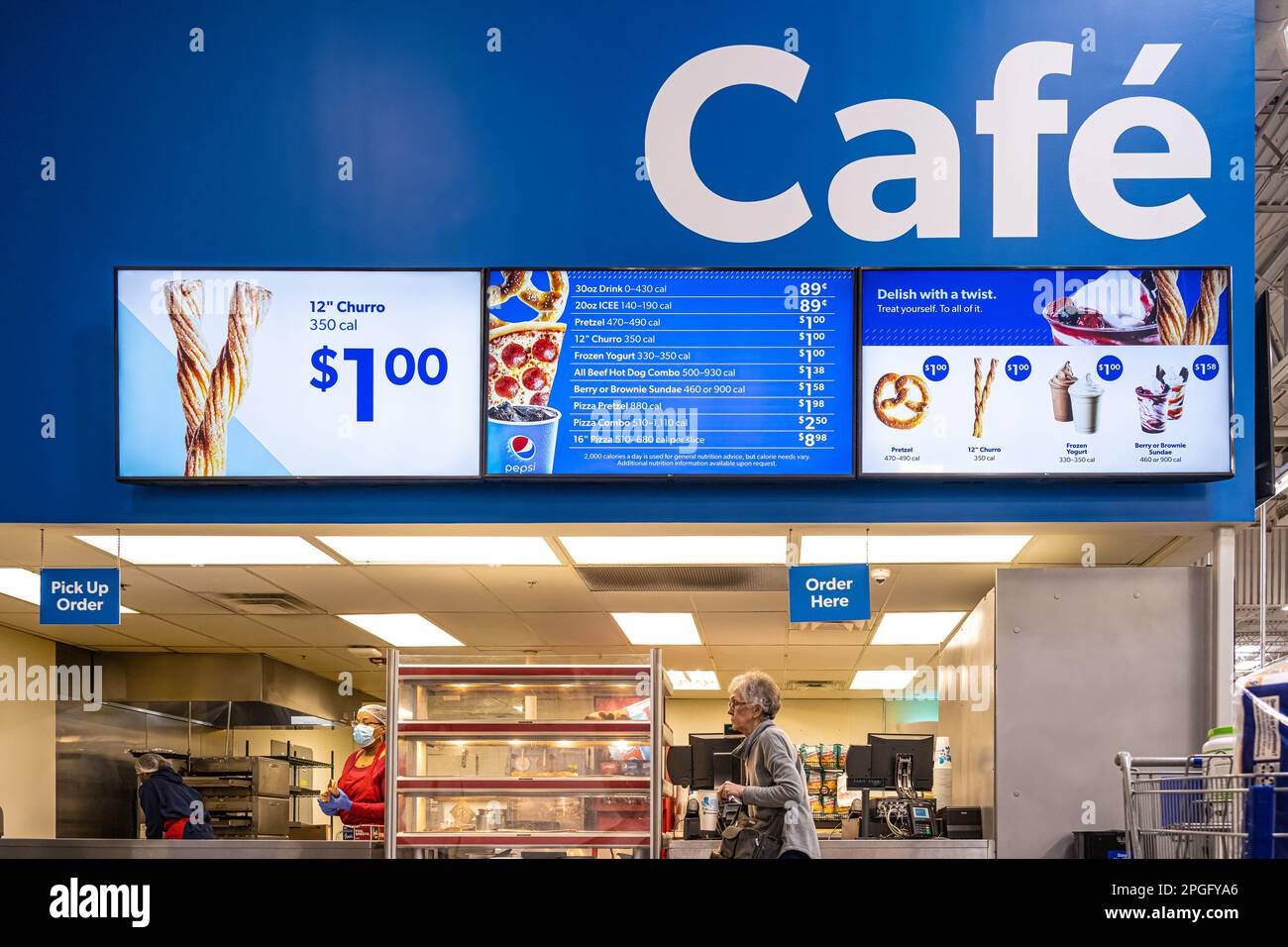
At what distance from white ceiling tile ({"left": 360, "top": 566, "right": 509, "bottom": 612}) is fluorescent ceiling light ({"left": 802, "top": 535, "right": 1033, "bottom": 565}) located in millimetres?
1969

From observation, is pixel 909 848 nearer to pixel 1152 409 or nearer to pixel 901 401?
pixel 901 401

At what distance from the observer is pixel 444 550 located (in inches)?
245

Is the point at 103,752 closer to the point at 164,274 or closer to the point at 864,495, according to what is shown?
the point at 164,274

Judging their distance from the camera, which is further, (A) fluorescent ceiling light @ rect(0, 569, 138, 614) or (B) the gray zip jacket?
(A) fluorescent ceiling light @ rect(0, 569, 138, 614)

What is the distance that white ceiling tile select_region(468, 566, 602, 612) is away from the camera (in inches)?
269

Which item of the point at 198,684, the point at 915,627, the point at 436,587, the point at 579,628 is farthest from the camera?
the point at 198,684

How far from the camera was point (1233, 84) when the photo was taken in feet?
18.5

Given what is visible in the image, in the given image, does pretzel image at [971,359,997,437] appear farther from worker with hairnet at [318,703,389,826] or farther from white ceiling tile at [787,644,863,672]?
white ceiling tile at [787,644,863,672]

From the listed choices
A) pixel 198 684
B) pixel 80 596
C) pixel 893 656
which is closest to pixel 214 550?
pixel 80 596

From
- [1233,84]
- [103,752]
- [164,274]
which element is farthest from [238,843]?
[103,752]

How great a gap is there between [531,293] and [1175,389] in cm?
272

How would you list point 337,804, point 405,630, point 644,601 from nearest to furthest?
1. point 337,804
2. point 644,601
3. point 405,630

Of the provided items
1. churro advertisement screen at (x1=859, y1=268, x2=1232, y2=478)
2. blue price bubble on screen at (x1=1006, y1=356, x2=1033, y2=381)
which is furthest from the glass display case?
blue price bubble on screen at (x1=1006, y1=356, x2=1033, y2=381)

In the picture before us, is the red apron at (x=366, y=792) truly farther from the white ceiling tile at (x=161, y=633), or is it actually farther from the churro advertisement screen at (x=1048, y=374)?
the white ceiling tile at (x=161, y=633)
